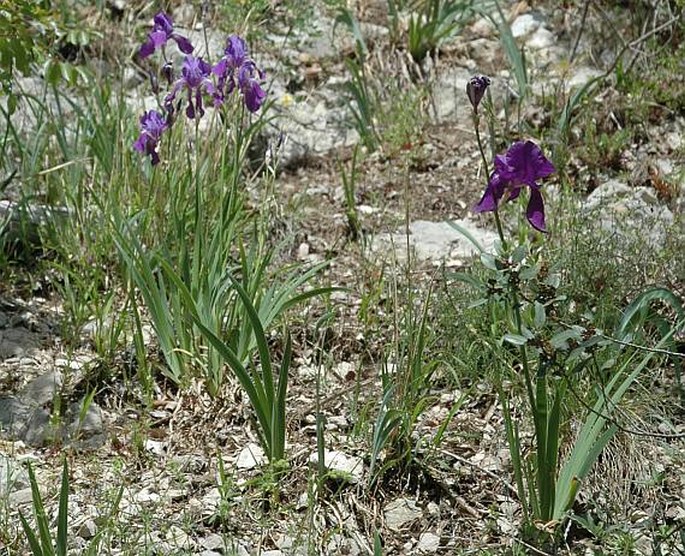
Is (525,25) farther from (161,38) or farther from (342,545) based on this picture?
(342,545)

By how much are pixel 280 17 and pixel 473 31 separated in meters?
1.06

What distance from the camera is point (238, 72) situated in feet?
10.1

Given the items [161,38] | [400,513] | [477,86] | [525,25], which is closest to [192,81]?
[161,38]

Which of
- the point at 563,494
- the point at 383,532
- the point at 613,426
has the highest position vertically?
the point at 613,426

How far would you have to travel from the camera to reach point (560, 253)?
3338 millimetres

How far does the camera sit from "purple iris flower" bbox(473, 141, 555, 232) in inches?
81.5

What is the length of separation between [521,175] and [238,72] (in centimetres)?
128

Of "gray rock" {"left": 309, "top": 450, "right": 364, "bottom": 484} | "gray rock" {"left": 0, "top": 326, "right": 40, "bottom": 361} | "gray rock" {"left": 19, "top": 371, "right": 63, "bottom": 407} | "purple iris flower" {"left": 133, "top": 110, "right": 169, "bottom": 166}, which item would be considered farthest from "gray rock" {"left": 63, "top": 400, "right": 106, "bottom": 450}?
"purple iris flower" {"left": 133, "top": 110, "right": 169, "bottom": 166}

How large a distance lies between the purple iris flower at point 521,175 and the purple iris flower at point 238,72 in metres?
1.20

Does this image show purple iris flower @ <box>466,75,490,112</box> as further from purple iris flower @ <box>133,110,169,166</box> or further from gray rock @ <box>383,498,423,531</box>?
purple iris flower @ <box>133,110,169,166</box>

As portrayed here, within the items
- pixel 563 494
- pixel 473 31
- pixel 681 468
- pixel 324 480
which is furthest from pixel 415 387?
pixel 473 31

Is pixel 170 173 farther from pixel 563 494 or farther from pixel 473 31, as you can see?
pixel 473 31

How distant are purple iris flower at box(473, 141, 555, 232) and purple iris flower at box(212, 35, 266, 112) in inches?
47.2

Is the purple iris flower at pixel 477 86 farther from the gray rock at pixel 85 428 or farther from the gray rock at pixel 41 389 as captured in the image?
the gray rock at pixel 41 389
